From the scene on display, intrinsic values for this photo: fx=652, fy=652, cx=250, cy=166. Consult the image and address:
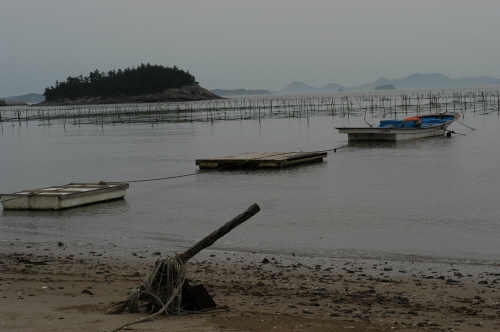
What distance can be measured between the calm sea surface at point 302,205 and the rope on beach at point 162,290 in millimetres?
4345

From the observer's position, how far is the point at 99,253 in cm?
1123

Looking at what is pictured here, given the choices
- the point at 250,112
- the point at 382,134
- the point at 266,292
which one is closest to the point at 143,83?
the point at 250,112

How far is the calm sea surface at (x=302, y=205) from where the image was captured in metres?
11.7

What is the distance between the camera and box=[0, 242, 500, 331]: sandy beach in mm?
6562

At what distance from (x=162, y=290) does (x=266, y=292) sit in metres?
1.68

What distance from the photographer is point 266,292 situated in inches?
321

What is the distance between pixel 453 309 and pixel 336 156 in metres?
20.5

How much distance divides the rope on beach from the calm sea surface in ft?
14.3

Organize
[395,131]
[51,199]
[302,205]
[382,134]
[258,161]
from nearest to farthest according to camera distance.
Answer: [51,199] < [302,205] < [258,161] < [395,131] < [382,134]

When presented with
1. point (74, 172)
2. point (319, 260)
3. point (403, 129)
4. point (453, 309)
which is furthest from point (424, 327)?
point (403, 129)

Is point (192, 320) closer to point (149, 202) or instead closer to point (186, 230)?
point (186, 230)

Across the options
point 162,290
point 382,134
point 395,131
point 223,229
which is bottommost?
point 162,290

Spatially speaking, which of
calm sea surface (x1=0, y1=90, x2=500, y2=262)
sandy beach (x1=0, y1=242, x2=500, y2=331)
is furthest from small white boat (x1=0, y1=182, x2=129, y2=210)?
sandy beach (x1=0, y1=242, x2=500, y2=331)

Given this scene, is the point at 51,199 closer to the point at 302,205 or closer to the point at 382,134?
the point at 302,205
